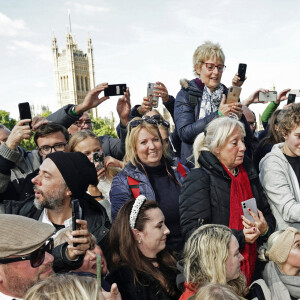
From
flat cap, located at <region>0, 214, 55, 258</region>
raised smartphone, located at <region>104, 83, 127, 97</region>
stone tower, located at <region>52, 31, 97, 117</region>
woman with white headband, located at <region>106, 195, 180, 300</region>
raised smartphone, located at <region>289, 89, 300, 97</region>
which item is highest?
stone tower, located at <region>52, 31, 97, 117</region>

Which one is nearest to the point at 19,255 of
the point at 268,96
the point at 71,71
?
the point at 268,96

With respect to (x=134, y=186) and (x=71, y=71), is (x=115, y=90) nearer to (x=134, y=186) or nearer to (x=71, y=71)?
(x=134, y=186)

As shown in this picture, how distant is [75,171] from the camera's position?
300cm

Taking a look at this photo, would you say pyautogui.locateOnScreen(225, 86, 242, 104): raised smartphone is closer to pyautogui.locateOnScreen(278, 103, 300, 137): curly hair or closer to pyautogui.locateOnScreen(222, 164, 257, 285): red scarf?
pyautogui.locateOnScreen(278, 103, 300, 137): curly hair

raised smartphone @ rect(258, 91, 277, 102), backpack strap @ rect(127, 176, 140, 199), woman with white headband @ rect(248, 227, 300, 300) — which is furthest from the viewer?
raised smartphone @ rect(258, 91, 277, 102)

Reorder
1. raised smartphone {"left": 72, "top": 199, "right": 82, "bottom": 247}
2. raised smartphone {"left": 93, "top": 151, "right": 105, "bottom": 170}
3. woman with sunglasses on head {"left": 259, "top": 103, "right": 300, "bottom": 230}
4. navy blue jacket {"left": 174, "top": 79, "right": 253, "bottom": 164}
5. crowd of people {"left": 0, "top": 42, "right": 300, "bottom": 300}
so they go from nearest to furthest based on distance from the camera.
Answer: crowd of people {"left": 0, "top": 42, "right": 300, "bottom": 300}
raised smartphone {"left": 72, "top": 199, "right": 82, "bottom": 247}
woman with sunglasses on head {"left": 259, "top": 103, "right": 300, "bottom": 230}
navy blue jacket {"left": 174, "top": 79, "right": 253, "bottom": 164}
raised smartphone {"left": 93, "top": 151, "right": 105, "bottom": 170}

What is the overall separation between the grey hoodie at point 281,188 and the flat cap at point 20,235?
202 centimetres

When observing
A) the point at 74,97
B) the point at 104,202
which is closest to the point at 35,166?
the point at 104,202

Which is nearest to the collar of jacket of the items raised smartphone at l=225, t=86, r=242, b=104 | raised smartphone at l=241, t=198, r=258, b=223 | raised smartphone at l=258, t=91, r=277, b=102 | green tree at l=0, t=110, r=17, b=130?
raised smartphone at l=241, t=198, r=258, b=223

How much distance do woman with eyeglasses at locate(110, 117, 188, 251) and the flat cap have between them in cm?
135

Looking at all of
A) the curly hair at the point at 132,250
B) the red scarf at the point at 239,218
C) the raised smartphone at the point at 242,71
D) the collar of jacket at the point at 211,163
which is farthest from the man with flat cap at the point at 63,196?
the raised smartphone at the point at 242,71

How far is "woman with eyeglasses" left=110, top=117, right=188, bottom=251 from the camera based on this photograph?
3277 millimetres

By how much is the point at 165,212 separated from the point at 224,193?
60 centimetres

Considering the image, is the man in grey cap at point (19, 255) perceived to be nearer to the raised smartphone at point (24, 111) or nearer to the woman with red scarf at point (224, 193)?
the woman with red scarf at point (224, 193)
